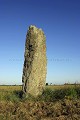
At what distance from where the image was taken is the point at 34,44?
22.1 metres

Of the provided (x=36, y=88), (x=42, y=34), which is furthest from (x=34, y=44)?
(x=36, y=88)

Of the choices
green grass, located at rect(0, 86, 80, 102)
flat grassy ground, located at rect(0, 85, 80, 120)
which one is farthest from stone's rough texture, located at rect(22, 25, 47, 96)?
flat grassy ground, located at rect(0, 85, 80, 120)

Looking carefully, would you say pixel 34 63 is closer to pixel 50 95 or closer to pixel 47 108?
pixel 50 95

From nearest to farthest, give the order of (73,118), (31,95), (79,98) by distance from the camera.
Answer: (73,118) → (79,98) → (31,95)

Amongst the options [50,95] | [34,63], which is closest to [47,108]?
[50,95]

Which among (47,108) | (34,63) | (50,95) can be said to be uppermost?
(34,63)

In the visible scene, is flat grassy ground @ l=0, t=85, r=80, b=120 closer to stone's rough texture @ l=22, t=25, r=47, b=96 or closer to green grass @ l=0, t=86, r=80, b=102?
green grass @ l=0, t=86, r=80, b=102

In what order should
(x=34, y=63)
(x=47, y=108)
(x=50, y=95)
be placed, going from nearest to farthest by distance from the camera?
1. (x=47, y=108)
2. (x=50, y=95)
3. (x=34, y=63)

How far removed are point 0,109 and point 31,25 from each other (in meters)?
7.60

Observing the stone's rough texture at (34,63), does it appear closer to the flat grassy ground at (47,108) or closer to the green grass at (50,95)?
the green grass at (50,95)

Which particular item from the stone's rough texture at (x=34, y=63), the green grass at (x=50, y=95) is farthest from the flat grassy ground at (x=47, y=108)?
the stone's rough texture at (x=34, y=63)

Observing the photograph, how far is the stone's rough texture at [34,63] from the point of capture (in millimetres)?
21547

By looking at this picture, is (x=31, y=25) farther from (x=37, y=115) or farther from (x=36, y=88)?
(x=37, y=115)

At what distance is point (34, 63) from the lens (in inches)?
856
